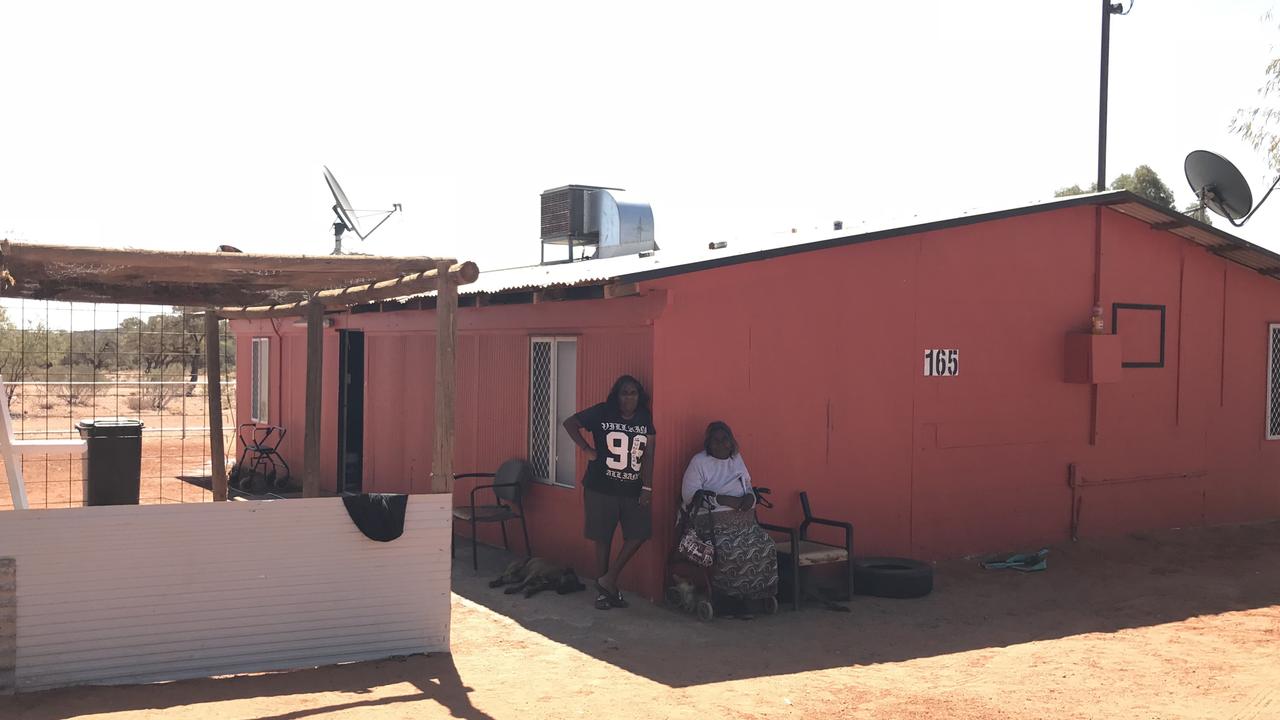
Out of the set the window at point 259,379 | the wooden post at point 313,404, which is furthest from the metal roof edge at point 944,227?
the window at point 259,379

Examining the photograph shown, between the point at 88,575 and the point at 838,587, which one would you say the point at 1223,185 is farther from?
the point at 88,575

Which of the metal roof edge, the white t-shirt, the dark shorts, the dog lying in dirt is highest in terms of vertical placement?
the metal roof edge

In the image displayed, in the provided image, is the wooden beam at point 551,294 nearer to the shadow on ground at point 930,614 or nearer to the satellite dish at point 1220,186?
the shadow on ground at point 930,614

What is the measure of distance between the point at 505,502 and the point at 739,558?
2764mm

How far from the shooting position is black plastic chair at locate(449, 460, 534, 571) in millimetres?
9164

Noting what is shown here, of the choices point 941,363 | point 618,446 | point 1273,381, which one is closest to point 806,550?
point 618,446

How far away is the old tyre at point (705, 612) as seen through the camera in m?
7.69

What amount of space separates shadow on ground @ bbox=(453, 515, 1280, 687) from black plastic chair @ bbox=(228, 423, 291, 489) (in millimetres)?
5263

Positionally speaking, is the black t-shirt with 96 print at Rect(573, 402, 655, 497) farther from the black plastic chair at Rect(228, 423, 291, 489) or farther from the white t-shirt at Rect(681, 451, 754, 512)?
the black plastic chair at Rect(228, 423, 291, 489)

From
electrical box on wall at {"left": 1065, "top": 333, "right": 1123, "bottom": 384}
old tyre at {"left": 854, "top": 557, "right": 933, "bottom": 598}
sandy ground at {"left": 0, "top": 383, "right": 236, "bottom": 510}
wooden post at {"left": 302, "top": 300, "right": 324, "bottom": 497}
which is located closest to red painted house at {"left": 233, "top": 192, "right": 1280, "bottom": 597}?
electrical box on wall at {"left": 1065, "top": 333, "right": 1123, "bottom": 384}

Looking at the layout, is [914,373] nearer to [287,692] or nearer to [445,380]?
[445,380]

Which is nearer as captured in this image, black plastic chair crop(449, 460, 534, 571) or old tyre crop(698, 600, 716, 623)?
old tyre crop(698, 600, 716, 623)

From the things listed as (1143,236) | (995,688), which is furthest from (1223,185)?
(995,688)

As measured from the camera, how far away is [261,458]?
1483 centimetres
